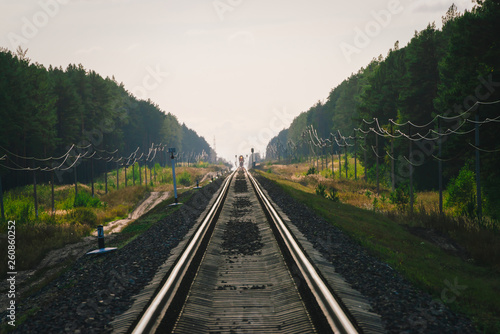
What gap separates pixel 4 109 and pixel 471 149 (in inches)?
1519

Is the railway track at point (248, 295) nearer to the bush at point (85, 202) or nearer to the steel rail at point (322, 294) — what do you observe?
the steel rail at point (322, 294)

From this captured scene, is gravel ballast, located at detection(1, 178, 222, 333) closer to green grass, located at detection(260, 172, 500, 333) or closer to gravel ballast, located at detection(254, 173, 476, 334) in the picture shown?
gravel ballast, located at detection(254, 173, 476, 334)

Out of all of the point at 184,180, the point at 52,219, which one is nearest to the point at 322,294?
the point at 52,219

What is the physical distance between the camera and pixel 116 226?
76.1 feet

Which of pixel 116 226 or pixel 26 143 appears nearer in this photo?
pixel 116 226

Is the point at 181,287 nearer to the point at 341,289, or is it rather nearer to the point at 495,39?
the point at 341,289

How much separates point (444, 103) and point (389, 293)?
22.5 m

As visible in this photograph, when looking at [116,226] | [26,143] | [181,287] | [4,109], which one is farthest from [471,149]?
[26,143]

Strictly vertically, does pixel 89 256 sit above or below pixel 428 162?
below

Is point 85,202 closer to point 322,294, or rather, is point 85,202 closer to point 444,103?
point 322,294

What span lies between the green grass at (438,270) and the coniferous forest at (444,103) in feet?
21.1

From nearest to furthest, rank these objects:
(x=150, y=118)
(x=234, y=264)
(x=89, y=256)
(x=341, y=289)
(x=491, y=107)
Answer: (x=341, y=289)
(x=234, y=264)
(x=89, y=256)
(x=491, y=107)
(x=150, y=118)

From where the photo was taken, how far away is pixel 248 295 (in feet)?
20.6

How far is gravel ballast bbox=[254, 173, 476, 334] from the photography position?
482 centimetres
